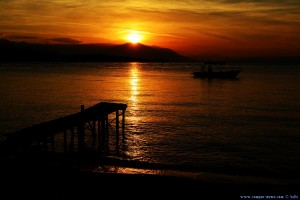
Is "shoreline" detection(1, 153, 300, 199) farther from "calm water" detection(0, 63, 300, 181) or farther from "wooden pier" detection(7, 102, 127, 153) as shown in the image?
"calm water" detection(0, 63, 300, 181)

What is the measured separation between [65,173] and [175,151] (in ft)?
46.2

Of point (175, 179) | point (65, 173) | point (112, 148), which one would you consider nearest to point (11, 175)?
point (65, 173)

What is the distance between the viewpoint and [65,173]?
12.5 metres

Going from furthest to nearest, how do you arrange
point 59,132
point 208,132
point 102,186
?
1. point 208,132
2. point 59,132
3. point 102,186

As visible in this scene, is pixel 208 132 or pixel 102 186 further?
pixel 208 132

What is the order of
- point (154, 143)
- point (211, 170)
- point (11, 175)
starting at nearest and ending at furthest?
point (11, 175), point (211, 170), point (154, 143)

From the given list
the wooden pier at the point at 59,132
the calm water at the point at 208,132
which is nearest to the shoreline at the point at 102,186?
the wooden pier at the point at 59,132

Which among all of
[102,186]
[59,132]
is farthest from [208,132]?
[102,186]

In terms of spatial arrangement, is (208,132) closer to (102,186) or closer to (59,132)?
(59,132)

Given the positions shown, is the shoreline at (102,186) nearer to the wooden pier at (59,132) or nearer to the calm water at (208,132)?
the wooden pier at (59,132)

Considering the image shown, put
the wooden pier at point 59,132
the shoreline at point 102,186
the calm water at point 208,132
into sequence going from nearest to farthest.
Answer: the shoreline at point 102,186, the wooden pier at point 59,132, the calm water at point 208,132

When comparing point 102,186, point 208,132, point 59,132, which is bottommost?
point 208,132

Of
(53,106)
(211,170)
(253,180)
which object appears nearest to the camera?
(253,180)

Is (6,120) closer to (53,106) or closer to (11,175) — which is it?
(53,106)
